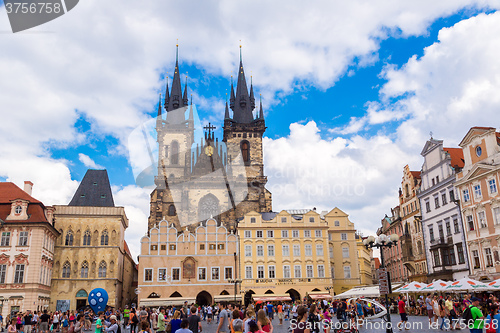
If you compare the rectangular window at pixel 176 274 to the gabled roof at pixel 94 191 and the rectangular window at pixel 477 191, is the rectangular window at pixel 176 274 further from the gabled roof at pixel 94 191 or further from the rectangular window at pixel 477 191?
the rectangular window at pixel 477 191

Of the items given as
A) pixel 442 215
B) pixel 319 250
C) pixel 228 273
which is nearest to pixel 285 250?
pixel 319 250

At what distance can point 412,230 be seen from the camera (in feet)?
165

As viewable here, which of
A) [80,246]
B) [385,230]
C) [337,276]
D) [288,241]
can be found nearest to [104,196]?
[80,246]

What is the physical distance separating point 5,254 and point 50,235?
5.61 m

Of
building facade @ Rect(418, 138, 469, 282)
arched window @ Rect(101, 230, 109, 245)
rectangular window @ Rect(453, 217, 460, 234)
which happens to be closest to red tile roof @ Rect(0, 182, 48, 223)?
arched window @ Rect(101, 230, 109, 245)

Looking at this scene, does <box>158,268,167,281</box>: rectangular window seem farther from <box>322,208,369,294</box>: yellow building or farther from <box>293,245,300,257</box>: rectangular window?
<box>322,208,369,294</box>: yellow building

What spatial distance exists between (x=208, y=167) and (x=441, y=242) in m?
37.5

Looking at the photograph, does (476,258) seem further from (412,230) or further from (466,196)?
(412,230)

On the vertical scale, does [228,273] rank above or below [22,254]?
below

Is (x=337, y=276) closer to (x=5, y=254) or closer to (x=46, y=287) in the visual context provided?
(x=46, y=287)

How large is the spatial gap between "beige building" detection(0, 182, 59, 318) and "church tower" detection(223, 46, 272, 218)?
2790 centimetres

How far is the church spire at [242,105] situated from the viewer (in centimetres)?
7600

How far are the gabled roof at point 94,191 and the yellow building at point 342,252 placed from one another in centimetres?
2746

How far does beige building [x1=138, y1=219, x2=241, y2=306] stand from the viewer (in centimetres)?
5053
